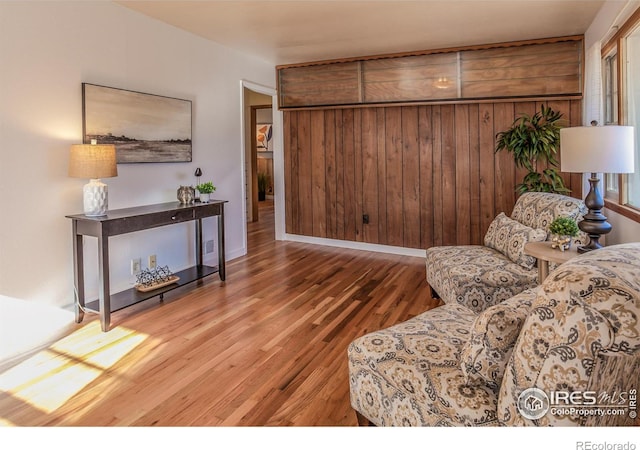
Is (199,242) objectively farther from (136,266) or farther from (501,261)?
(501,261)

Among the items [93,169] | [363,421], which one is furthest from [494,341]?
[93,169]

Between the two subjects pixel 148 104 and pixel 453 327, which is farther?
pixel 148 104

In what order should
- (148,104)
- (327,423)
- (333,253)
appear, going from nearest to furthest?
(327,423) < (148,104) < (333,253)

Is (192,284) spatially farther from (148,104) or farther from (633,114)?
(633,114)

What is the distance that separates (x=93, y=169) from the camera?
292cm

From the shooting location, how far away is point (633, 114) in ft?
9.55

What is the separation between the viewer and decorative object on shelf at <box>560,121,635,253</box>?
2.40 metres

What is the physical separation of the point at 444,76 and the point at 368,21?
132 cm

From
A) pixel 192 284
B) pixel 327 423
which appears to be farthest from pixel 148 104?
pixel 327 423

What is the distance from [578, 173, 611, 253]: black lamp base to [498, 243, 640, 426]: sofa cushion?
5.32 feet

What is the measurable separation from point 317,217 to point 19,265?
363 cm

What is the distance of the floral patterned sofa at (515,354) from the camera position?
3.36 ft

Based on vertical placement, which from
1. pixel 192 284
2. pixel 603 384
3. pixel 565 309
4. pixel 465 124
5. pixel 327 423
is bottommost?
pixel 327 423

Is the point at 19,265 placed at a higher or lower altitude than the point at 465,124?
lower
